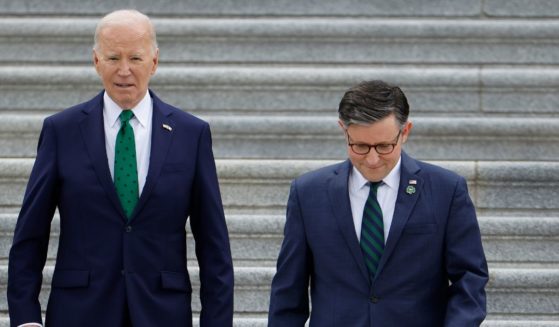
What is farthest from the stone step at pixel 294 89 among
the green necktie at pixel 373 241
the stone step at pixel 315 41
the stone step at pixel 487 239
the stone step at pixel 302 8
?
the green necktie at pixel 373 241

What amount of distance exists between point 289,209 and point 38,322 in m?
0.92

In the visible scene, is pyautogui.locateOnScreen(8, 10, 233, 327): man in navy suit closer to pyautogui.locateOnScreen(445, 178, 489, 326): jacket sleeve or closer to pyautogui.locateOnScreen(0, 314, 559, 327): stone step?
pyautogui.locateOnScreen(445, 178, 489, 326): jacket sleeve

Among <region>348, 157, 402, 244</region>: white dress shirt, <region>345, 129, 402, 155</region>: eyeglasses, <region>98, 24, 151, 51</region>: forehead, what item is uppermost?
<region>98, 24, 151, 51</region>: forehead

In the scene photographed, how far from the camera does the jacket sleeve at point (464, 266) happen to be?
407 cm

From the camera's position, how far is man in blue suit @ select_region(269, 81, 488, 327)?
160 inches

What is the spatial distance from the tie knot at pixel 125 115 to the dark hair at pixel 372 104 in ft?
2.73

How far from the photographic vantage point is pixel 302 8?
774 centimetres

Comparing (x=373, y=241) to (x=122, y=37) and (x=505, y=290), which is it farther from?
(x=505, y=290)

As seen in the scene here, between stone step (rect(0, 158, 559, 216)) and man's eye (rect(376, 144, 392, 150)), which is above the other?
man's eye (rect(376, 144, 392, 150))

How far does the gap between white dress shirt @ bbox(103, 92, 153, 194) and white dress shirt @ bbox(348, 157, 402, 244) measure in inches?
29.4

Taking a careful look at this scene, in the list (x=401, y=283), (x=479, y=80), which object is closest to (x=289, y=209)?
(x=401, y=283)

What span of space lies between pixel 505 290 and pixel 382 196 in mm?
2192

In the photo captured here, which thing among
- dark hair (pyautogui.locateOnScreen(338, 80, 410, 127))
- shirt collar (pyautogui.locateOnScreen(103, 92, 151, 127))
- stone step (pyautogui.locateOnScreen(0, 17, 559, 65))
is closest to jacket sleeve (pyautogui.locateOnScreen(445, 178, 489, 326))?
dark hair (pyautogui.locateOnScreen(338, 80, 410, 127))

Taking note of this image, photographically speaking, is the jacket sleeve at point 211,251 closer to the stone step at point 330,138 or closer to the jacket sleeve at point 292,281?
the jacket sleeve at point 292,281
